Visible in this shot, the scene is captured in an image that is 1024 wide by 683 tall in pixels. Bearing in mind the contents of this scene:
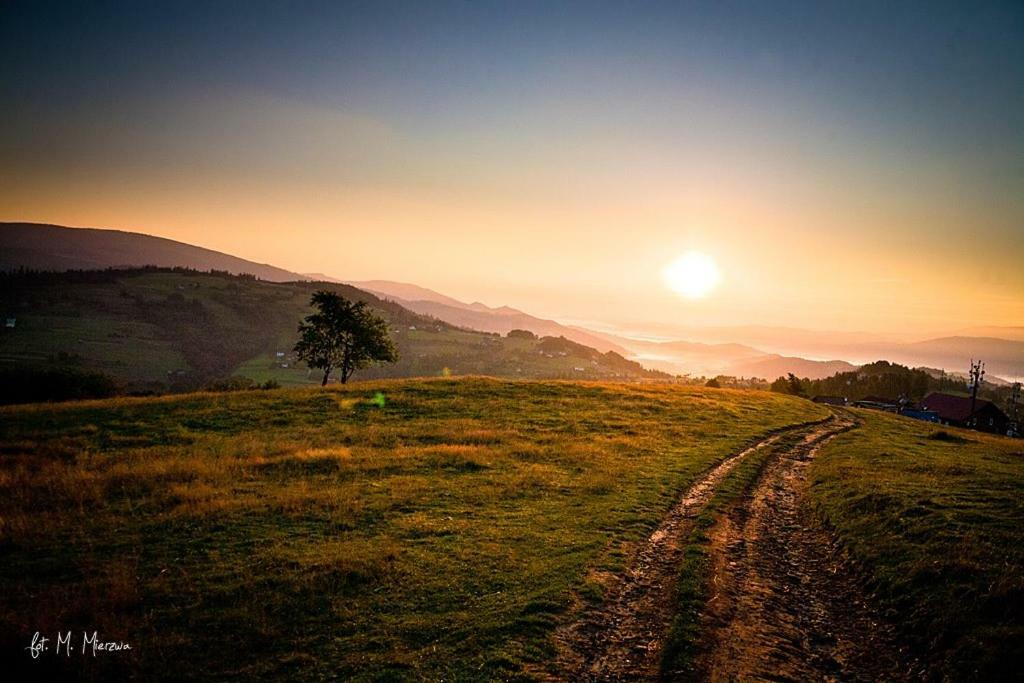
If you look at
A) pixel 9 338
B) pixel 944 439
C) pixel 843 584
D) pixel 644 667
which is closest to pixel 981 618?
pixel 843 584

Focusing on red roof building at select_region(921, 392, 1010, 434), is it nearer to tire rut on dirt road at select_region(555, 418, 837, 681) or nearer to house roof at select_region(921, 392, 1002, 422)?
house roof at select_region(921, 392, 1002, 422)

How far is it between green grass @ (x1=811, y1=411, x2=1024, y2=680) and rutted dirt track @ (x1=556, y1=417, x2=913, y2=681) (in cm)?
107

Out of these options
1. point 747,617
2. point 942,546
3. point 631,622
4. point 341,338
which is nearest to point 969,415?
point 942,546

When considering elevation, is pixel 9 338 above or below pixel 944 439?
below

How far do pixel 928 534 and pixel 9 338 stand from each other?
26839 centimetres

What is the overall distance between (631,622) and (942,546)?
11.7m

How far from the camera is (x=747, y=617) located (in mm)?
13078

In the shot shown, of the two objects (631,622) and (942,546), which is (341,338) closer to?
(631,622)

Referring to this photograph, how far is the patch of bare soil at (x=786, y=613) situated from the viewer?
36.5 ft

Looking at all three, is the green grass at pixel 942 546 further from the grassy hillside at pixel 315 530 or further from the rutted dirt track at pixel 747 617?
the grassy hillside at pixel 315 530

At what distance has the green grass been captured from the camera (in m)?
11.3

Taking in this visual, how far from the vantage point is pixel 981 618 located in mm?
11984

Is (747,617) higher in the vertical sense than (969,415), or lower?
lower

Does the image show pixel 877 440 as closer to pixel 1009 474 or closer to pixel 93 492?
pixel 1009 474
